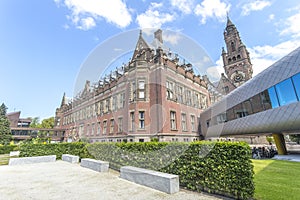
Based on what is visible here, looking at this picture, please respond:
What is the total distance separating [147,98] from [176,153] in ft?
43.0

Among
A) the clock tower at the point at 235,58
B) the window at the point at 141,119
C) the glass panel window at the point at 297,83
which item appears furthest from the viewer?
the clock tower at the point at 235,58

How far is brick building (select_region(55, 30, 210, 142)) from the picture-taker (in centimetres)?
1903

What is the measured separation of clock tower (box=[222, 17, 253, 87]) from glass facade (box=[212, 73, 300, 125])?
115 ft

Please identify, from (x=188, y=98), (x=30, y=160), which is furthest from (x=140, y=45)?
(x=30, y=160)

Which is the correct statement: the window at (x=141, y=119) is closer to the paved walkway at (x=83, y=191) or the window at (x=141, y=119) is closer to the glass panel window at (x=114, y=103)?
the glass panel window at (x=114, y=103)

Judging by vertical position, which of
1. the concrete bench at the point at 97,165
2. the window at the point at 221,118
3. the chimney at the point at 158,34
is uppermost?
the chimney at the point at 158,34

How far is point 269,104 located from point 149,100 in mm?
12616

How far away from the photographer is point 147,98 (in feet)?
64.6

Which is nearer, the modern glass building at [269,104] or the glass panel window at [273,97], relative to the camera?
the modern glass building at [269,104]

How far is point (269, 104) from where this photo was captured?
1564 centimetres

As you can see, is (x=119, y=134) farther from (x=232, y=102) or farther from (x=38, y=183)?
(x=232, y=102)

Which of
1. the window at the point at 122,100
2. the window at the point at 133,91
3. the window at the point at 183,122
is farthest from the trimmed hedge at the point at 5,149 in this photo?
the window at the point at 183,122

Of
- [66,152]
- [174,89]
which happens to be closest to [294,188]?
[174,89]

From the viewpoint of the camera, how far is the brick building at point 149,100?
62.4ft
